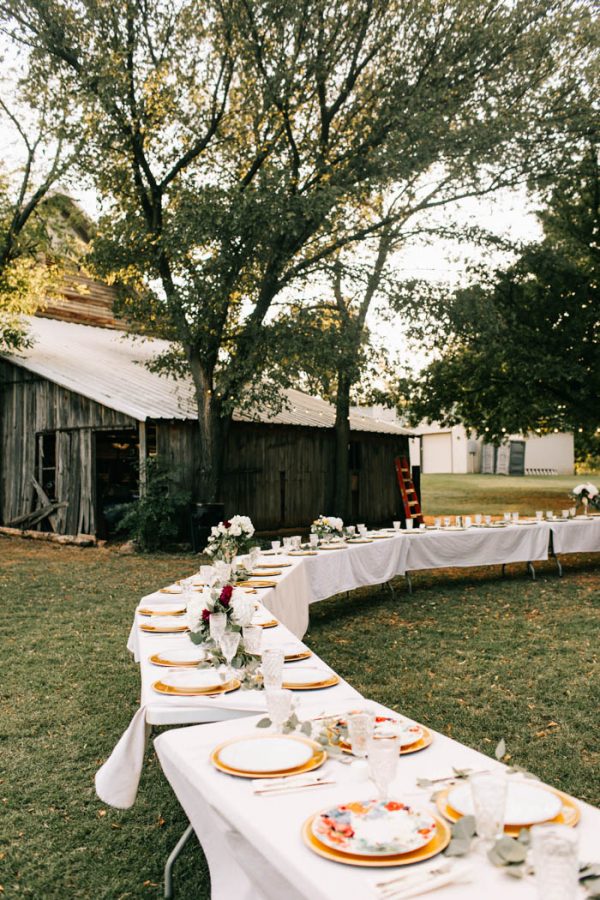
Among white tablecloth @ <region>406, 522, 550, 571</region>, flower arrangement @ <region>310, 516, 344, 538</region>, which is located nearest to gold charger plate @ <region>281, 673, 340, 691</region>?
flower arrangement @ <region>310, 516, 344, 538</region>

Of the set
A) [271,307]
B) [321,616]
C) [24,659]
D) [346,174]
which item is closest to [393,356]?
[271,307]

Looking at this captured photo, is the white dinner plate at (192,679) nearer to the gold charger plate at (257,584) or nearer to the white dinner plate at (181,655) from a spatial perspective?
the white dinner plate at (181,655)

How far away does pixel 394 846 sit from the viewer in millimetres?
1898

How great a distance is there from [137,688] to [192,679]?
3142mm

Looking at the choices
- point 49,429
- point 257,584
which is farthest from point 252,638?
point 49,429

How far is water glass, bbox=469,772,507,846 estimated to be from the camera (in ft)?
5.92

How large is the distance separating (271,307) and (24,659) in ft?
32.3

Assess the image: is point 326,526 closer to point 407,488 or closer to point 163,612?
point 163,612

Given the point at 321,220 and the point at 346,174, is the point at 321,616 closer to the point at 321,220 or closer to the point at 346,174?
the point at 321,220

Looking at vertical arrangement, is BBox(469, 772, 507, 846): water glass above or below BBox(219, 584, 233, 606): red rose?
below

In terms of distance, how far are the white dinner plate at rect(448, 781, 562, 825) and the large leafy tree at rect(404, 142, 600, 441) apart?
512 inches

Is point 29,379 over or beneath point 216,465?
over

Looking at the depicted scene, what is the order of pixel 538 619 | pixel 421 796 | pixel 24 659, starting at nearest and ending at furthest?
pixel 421 796, pixel 24 659, pixel 538 619

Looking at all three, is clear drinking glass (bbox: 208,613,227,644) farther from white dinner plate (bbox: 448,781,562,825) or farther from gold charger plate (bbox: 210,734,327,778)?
white dinner plate (bbox: 448,781,562,825)
